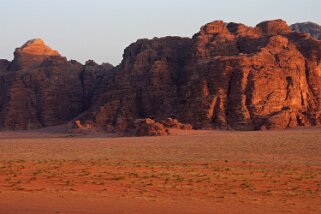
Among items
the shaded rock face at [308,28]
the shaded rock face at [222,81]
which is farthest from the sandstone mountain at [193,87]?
the shaded rock face at [308,28]

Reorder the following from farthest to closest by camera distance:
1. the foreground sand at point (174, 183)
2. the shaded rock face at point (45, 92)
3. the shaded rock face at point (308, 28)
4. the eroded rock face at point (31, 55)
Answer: the shaded rock face at point (308, 28)
the eroded rock face at point (31, 55)
the shaded rock face at point (45, 92)
the foreground sand at point (174, 183)

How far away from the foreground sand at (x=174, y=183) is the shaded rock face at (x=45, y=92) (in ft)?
124

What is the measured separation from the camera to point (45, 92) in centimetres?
7000

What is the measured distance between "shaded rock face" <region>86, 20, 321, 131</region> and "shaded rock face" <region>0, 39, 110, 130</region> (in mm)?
7822

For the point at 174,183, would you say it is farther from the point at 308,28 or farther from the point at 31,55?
the point at 308,28

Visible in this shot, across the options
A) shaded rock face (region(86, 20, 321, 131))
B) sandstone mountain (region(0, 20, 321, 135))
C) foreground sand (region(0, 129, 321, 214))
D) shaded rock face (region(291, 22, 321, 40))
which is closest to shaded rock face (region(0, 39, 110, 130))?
sandstone mountain (region(0, 20, 321, 135))

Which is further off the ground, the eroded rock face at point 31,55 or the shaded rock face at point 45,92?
the eroded rock face at point 31,55

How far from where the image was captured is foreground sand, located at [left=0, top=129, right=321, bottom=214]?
12.9m

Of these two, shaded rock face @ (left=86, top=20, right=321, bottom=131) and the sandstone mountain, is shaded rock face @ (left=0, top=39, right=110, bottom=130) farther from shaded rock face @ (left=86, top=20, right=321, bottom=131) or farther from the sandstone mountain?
shaded rock face @ (left=86, top=20, right=321, bottom=131)

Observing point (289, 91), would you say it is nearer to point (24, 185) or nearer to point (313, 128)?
point (313, 128)

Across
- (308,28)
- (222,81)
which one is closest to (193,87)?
(222,81)

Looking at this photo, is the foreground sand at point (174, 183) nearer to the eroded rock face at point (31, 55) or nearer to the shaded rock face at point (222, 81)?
the shaded rock face at point (222, 81)

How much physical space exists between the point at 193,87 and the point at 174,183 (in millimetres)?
37802

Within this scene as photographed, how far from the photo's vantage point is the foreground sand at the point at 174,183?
1287 centimetres
